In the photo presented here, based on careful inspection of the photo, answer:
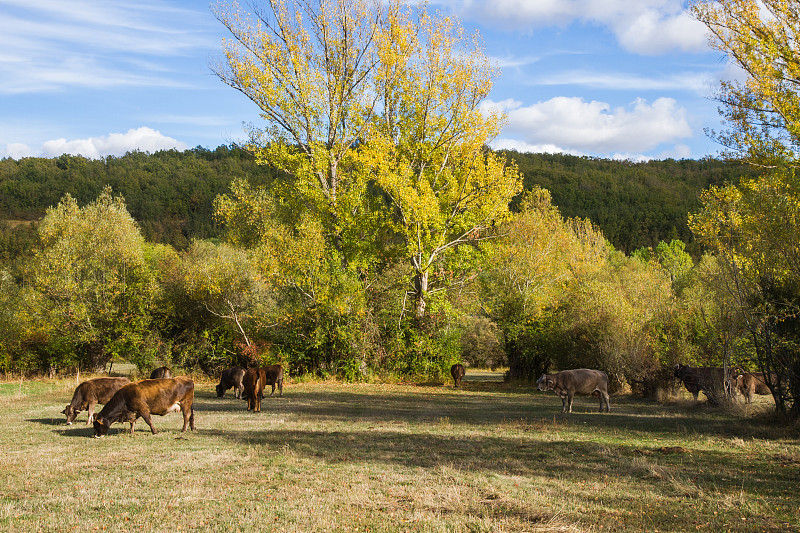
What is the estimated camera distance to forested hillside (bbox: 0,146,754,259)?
121750mm

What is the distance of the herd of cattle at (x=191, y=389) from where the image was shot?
44.3 ft

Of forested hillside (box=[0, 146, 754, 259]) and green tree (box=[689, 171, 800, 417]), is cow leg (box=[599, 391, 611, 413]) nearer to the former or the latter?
green tree (box=[689, 171, 800, 417])

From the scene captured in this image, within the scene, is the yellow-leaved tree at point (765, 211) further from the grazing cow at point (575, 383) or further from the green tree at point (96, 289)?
the green tree at point (96, 289)

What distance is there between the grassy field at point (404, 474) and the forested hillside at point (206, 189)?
104 m

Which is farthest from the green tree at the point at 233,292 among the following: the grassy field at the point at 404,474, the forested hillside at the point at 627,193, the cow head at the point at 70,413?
the forested hillside at the point at 627,193

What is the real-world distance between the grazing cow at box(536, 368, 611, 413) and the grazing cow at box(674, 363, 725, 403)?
354cm

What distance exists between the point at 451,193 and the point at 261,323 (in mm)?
13175

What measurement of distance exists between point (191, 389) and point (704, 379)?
57.1 feet

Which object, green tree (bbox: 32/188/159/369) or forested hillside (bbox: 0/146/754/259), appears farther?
forested hillside (bbox: 0/146/754/259)

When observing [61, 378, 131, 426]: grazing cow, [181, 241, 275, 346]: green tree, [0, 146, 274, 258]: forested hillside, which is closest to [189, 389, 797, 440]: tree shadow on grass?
[61, 378, 131, 426]: grazing cow

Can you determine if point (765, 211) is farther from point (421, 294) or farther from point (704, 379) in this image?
point (421, 294)

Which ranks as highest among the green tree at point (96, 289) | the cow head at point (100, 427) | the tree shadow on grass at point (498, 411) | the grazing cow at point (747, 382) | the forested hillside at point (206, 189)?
the forested hillside at point (206, 189)

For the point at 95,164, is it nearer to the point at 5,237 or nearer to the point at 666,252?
the point at 5,237

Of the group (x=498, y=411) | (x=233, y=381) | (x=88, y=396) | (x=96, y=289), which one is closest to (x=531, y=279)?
(x=498, y=411)
